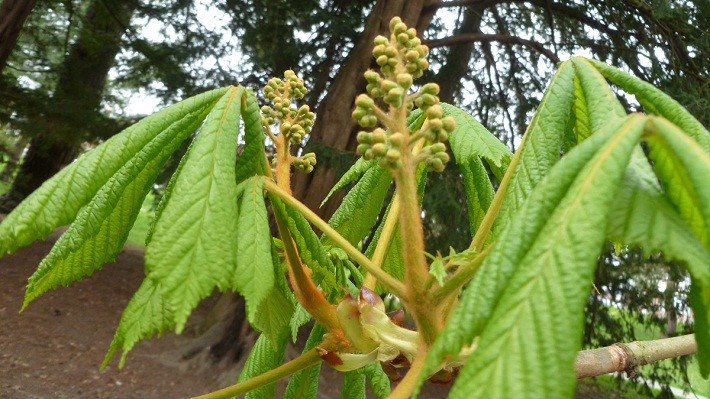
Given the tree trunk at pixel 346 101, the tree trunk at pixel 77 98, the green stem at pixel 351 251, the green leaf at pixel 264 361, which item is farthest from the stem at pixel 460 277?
the tree trunk at pixel 77 98

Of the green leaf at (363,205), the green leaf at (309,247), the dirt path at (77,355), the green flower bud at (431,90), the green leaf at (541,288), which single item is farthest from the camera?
the dirt path at (77,355)

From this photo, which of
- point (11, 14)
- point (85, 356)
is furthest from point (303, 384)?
point (11, 14)

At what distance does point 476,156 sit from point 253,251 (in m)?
0.54

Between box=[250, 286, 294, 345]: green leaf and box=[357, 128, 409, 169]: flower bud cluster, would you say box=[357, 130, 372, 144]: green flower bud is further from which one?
box=[250, 286, 294, 345]: green leaf

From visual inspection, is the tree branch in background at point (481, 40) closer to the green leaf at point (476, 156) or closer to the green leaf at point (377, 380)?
the green leaf at point (476, 156)

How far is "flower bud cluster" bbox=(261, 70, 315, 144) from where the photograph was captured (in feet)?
2.73

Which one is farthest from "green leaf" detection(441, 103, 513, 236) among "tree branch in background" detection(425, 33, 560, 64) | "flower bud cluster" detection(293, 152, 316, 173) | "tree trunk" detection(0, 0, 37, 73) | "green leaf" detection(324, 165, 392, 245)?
"tree trunk" detection(0, 0, 37, 73)

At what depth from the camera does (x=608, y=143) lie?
0.49 meters

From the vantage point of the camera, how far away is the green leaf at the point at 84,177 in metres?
0.65

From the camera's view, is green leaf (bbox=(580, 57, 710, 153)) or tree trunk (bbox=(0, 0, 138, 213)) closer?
green leaf (bbox=(580, 57, 710, 153))

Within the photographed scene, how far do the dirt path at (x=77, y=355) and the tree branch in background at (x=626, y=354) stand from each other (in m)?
4.94

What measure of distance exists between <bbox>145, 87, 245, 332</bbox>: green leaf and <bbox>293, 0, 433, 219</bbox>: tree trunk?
4.85 m

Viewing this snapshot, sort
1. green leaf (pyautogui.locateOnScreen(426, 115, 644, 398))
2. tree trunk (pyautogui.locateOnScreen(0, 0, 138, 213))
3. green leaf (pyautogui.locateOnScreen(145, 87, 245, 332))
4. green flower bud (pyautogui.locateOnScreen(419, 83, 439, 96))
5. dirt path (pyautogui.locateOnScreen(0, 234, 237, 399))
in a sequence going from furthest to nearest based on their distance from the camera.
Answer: tree trunk (pyautogui.locateOnScreen(0, 0, 138, 213)) < dirt path (pyautogui.locateOnScreen(0, 234, 237, 399)) < green flower bud (pyautogui.locateOnScreen(419, 83, 439, 96)) < green leaf (pyautogui.locateOnScreen(145, 87, 245, 332)) < green leaf (pyautogui.locateOnScreen(426, 115, 644, 398))

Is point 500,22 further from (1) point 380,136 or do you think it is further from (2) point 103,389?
(1) point 380,136
